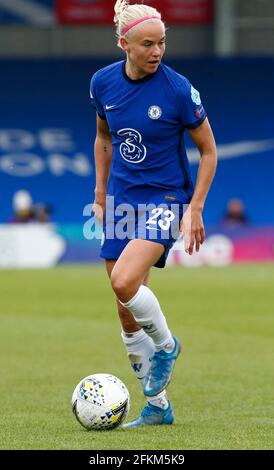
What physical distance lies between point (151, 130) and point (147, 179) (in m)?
0.28

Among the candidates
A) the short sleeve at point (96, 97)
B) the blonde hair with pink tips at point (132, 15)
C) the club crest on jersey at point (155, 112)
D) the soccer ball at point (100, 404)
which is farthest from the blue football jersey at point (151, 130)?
the soccer ball at point (100, 404)

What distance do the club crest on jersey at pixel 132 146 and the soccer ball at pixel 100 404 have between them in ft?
4.21

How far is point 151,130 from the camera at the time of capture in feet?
21.5

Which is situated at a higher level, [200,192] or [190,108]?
[190,108]

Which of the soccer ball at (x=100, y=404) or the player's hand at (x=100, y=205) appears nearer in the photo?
the soccer ball at (x=100, y=404)

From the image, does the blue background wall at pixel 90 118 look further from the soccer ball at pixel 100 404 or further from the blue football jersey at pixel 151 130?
the soccer ball at pixel 100 404

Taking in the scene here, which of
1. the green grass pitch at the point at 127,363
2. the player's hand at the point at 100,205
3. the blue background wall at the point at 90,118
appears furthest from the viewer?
the blue background wall at the point at 90,118

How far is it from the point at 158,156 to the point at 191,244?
0.56m

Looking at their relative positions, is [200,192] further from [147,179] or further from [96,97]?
[96,97]

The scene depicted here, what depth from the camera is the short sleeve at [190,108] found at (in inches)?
255

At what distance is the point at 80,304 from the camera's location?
15.8 metres

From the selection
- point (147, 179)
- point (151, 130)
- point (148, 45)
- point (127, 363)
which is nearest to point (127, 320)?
point (147, 179)

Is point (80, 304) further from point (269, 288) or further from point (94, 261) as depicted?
point (94, 261)

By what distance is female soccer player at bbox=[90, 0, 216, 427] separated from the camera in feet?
21.1
